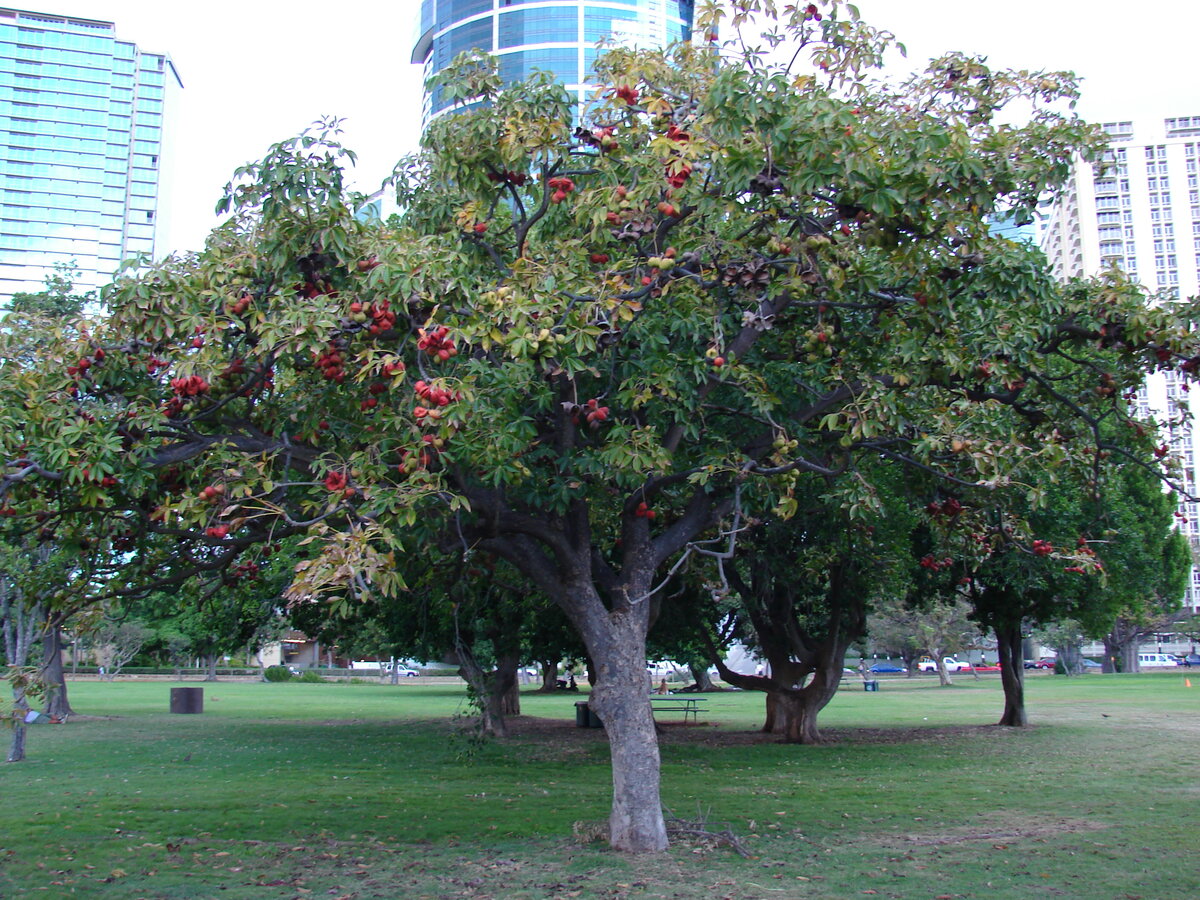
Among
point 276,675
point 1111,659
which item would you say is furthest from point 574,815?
point 1111,659

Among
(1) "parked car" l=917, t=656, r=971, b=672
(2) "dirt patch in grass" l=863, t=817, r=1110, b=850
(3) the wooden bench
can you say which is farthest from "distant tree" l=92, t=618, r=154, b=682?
(1) "parked car" l=917, t=656, r=971, b=672

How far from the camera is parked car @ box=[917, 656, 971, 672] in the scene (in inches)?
3311

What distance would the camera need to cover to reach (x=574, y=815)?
10.8m

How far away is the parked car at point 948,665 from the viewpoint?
276 feet

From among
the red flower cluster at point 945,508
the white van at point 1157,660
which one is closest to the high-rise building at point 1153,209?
the white van at point 1157,660

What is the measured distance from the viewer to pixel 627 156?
28.6ft

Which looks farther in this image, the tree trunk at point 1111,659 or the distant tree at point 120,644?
the tree trunk at point 1111,659

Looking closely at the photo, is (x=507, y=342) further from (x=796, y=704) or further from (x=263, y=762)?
(x=796, y=704)

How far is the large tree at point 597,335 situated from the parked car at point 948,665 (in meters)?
79.9

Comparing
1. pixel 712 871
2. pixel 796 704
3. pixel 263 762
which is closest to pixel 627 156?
pixel 712 871

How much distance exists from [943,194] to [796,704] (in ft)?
49.2

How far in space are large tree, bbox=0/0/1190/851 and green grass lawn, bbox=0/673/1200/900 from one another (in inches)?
52.6

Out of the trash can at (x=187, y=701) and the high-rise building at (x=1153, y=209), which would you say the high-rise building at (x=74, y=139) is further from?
Result: the high-rise building at (x=1153, y=209)

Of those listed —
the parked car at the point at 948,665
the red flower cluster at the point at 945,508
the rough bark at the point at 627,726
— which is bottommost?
the parked car at the point at 948,665
